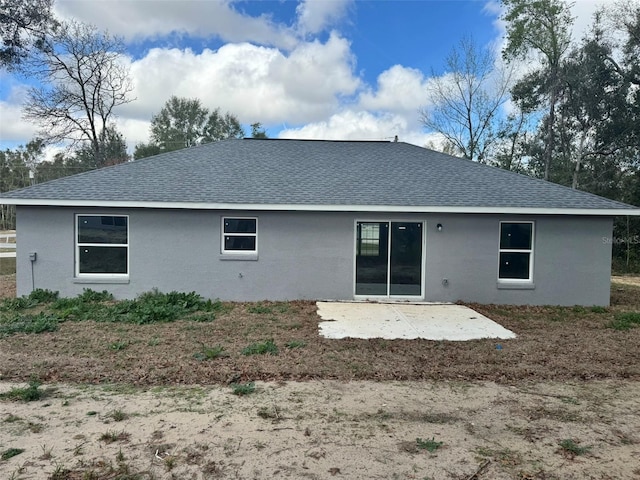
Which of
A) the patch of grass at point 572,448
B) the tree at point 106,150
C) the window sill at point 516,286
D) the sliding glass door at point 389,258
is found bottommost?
the patch of grass at point 572,448

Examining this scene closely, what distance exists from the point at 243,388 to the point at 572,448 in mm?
3230

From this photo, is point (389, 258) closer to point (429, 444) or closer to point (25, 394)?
point (429, 444)

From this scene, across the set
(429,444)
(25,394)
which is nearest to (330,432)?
(429,444)

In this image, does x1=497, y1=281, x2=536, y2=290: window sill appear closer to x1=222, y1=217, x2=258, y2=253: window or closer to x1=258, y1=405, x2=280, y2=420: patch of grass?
x1=222, y1=217, x2=258, y2=253: window

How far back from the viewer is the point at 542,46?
24031mm

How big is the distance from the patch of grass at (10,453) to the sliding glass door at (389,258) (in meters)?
7.71

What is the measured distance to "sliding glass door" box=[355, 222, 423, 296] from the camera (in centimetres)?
1024

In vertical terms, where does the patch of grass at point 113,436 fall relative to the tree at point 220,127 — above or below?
below

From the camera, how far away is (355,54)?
19.5 metres

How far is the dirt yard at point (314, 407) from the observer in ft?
10.7

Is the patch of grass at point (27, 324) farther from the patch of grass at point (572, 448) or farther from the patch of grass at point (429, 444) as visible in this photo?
the patch of grass at point (572, 448)

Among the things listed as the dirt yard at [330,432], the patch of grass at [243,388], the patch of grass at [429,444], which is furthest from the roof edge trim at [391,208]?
the patch of grass at [429,444]

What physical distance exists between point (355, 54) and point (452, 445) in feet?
62.5

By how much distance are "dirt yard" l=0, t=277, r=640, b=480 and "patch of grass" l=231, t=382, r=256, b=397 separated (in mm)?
24
